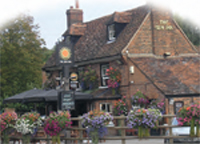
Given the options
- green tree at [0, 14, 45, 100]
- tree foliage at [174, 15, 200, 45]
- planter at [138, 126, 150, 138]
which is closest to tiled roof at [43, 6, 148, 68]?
green tree at [0, 14, 45, 100]

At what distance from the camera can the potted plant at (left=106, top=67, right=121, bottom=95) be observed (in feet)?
91.6

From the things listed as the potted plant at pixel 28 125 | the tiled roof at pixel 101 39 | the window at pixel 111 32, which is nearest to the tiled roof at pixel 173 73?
the tiled roof at pixel 101 39

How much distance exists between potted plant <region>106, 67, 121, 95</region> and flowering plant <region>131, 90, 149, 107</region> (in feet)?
6.36

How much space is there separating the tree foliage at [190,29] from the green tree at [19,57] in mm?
17192

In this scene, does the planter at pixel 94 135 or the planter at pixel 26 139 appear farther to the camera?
the planter at pixel 26 139

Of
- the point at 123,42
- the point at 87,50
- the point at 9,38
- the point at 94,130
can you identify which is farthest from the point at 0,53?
the point at 94,130

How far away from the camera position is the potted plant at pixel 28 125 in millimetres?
17348

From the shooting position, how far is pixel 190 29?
167 feet

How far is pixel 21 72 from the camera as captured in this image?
43.0 m

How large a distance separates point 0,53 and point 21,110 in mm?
7430

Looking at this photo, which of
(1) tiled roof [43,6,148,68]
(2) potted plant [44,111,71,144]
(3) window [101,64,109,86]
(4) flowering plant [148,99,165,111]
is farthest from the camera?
(3) window [101,64,109,86]

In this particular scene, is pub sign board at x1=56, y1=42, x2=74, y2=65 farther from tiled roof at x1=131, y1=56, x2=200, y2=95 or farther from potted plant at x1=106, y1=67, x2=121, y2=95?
potted plant at x1=106, y1=67, x2=121, y2=95

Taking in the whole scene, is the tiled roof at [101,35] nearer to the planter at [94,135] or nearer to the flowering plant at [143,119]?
the planter at [94,135]

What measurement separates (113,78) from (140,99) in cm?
278
